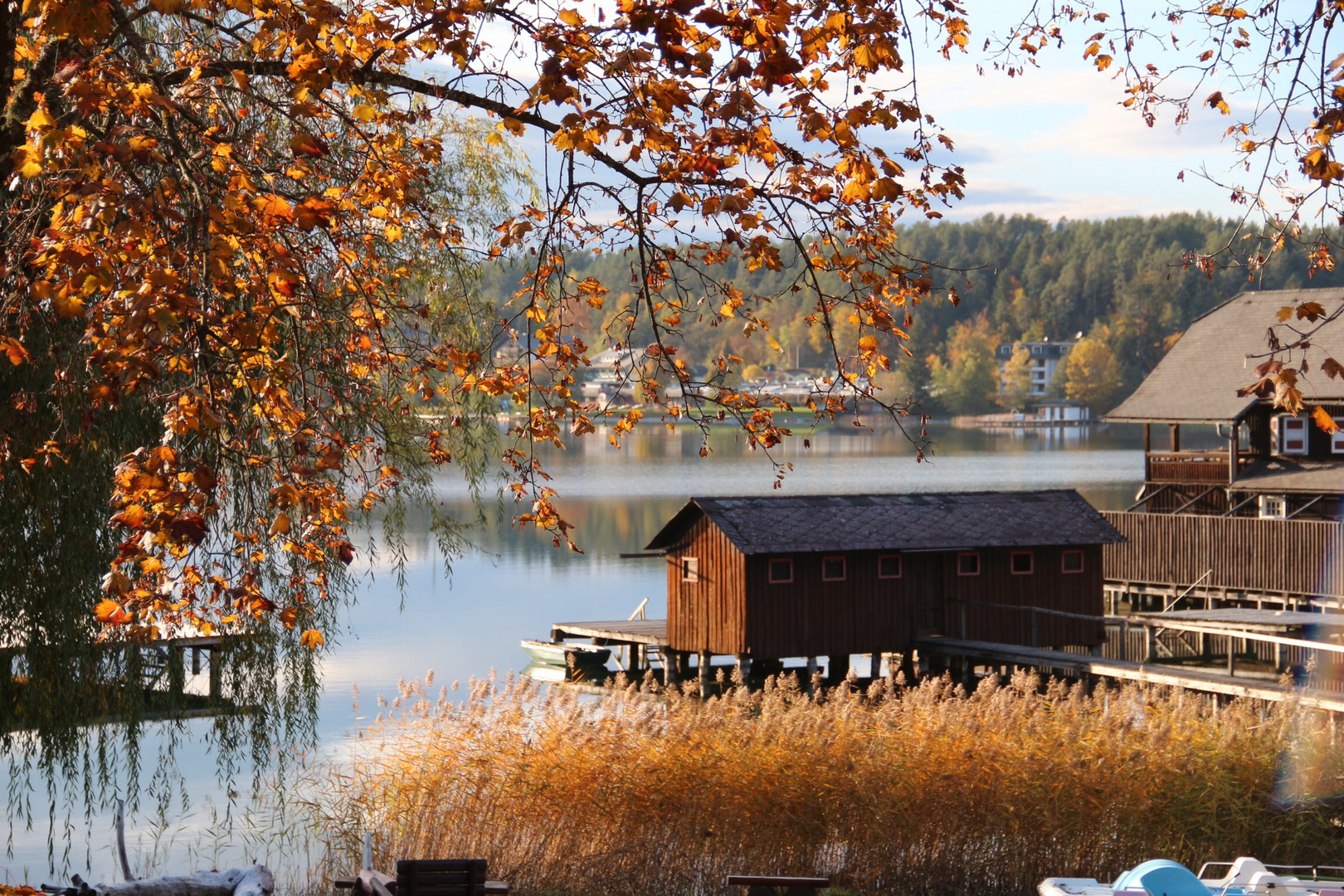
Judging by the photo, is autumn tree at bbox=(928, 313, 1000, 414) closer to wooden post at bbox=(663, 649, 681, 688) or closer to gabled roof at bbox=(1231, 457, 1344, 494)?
gabled roof at bbox=(1231, 457, 1344, 494)

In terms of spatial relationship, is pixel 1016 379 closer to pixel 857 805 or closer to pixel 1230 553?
pixel 1230 553

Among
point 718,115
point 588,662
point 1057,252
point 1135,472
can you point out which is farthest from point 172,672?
point 1057,252

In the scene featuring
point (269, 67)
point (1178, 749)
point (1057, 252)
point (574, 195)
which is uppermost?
point (1057, 252)

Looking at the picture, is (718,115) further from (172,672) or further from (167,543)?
(172,672)

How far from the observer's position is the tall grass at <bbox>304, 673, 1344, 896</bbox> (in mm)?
11805

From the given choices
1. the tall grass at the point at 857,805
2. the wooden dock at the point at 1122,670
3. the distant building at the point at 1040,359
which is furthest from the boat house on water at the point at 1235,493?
the distant building at the point at 1040,359

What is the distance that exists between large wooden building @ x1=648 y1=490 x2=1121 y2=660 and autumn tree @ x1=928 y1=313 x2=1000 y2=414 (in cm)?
12384

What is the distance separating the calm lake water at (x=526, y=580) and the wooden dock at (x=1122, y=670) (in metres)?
5.36

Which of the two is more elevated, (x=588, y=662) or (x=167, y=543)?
(x=167, y=543)

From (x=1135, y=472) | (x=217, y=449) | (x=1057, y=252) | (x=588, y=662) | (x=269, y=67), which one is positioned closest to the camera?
(x=269, y=67)

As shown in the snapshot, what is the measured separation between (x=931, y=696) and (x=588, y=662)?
19992mm

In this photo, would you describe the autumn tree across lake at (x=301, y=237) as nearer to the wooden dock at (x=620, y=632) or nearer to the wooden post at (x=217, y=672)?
the wooden post at (x=217, y=672)

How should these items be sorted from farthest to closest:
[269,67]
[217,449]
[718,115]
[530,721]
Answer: [530,721] → [217,449] → [269,67] → [718,115]

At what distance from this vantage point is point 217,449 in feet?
33.8
